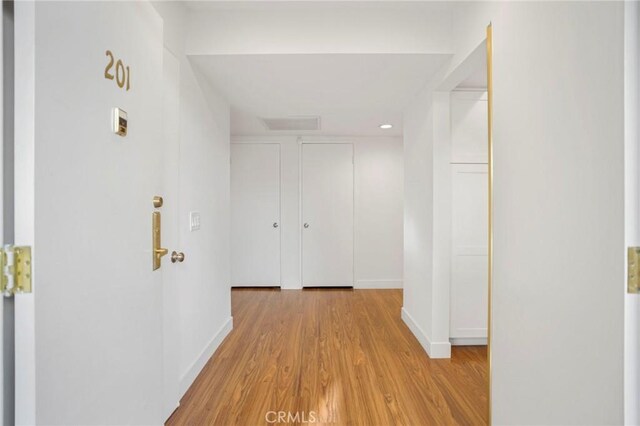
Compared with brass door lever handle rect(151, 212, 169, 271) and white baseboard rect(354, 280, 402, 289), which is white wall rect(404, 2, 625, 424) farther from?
white baseboard rect(354, 280, 402, 289)

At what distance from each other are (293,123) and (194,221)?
6.48ft

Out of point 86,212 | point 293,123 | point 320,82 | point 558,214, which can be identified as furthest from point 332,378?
point 293,123

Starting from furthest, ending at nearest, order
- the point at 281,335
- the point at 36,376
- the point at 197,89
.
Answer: the point at 281,335 → the point at 197,89 → the point at 36,376

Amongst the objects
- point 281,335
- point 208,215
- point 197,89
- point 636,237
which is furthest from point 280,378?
point 197,89

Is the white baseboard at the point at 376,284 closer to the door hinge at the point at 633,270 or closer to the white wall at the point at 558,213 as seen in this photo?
the white wall at the point at 558,213

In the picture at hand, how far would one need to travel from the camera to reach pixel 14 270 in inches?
25.3

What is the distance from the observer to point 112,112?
0.91m

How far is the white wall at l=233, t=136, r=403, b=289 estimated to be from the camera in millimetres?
4141

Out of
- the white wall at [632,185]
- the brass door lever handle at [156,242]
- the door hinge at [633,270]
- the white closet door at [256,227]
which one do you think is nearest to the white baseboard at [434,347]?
the white wall at [632,185]

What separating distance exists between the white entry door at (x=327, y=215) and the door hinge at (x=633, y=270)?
3441 mm

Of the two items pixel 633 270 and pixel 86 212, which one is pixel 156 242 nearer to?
pixel 86 212

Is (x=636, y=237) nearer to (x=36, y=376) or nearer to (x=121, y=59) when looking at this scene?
(x=36, y=376)

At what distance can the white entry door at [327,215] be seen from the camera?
412cm

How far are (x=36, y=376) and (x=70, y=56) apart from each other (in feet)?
2.56
